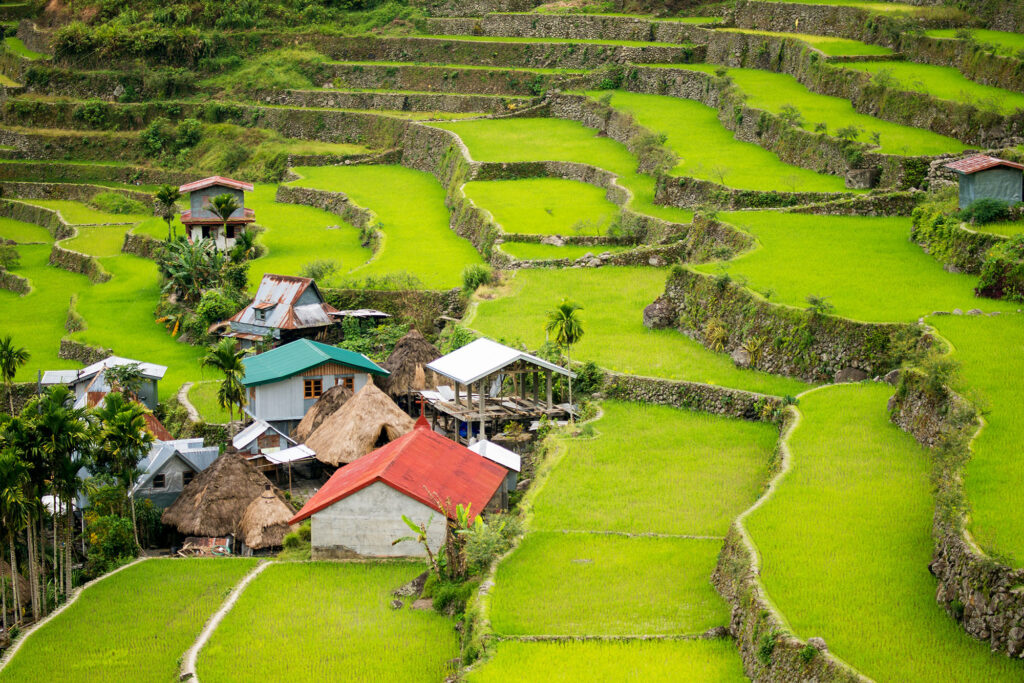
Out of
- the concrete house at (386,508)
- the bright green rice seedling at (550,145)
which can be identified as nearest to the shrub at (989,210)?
the concrete house at (386,508)

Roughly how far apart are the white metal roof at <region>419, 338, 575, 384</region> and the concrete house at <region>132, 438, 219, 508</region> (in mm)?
7093

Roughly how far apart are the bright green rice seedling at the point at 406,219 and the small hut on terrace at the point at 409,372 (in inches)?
276

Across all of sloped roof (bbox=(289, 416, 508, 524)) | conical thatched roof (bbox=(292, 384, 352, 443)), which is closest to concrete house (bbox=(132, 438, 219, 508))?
conical thatched roof (bbox=(292, 384, 352, 443))

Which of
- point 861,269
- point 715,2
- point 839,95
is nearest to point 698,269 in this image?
point 861,269

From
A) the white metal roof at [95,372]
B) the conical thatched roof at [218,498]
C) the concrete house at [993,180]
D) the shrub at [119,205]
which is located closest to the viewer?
the conical thatched roof at [218,498]

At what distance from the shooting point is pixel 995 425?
75.8 ft

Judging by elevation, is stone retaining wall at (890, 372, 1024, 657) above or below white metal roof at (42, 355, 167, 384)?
above

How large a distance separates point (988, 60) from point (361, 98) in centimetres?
4126

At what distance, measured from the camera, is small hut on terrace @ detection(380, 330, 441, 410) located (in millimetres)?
40250

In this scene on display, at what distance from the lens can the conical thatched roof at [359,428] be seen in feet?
118

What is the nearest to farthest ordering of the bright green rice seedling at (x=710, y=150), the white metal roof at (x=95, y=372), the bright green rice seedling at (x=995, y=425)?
1. the bright green rice seedling at (x=995, y=425)
2. the white metal roof at (x=95, y=372)
3. the bright green rice seedling at (x=710, y=150)

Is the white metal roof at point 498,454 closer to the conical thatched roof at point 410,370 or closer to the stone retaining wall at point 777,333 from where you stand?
the stone retaining wall at point 777,333

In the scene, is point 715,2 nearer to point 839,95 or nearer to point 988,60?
point 839,95

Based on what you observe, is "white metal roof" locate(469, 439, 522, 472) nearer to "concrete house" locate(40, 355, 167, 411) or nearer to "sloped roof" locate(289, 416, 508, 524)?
"sloped roof" locate(289, 416, 508, 524)
